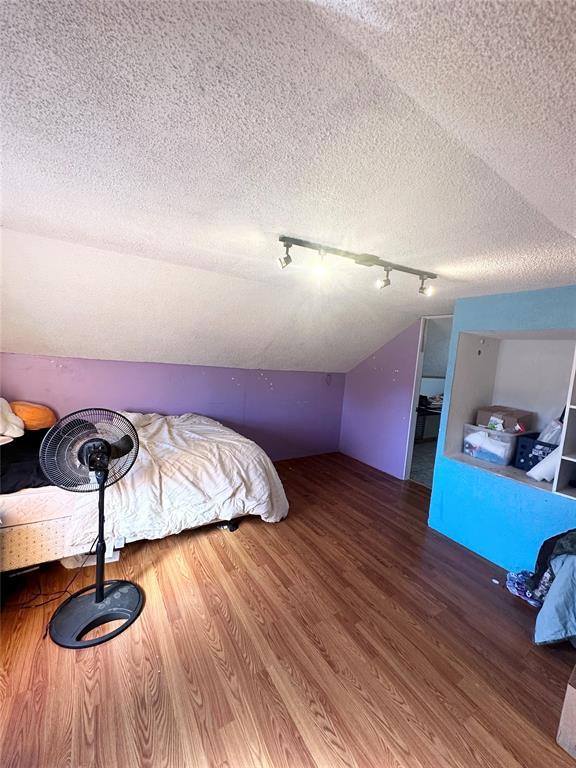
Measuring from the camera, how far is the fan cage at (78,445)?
1574 mm

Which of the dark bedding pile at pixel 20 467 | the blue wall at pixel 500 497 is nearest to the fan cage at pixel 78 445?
the dark bedding pile at pixel 20 467

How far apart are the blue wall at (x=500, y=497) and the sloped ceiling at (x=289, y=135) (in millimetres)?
229

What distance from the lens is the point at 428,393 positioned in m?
5.77

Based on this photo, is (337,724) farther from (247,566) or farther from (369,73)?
(369,73)

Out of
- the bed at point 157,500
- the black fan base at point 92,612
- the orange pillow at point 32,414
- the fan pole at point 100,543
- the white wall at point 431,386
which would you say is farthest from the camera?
the white wall at point 431,386

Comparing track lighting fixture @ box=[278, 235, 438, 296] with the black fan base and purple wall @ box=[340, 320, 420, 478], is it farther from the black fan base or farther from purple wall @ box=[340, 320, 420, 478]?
the black fan base

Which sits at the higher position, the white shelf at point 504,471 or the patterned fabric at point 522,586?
the white shelf at point 504,471

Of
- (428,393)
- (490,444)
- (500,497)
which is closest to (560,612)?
(500,497)

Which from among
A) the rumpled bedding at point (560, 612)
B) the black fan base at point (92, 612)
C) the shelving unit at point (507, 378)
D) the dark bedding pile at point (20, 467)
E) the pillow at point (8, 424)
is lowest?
the black fan base at point (92, 612)

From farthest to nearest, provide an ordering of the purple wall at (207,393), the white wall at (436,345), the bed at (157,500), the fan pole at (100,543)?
the white wall at (436,345)
the purple wall at (207,393)
the bed at (157,500)
the fan pole at (100,543)

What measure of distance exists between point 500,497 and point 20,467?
3447mm

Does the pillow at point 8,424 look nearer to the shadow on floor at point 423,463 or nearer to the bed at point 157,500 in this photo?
the bed at point 157,500

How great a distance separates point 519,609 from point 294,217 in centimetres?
270

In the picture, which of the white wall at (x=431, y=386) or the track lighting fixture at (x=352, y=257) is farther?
the white wall at (x=431, y=386)
